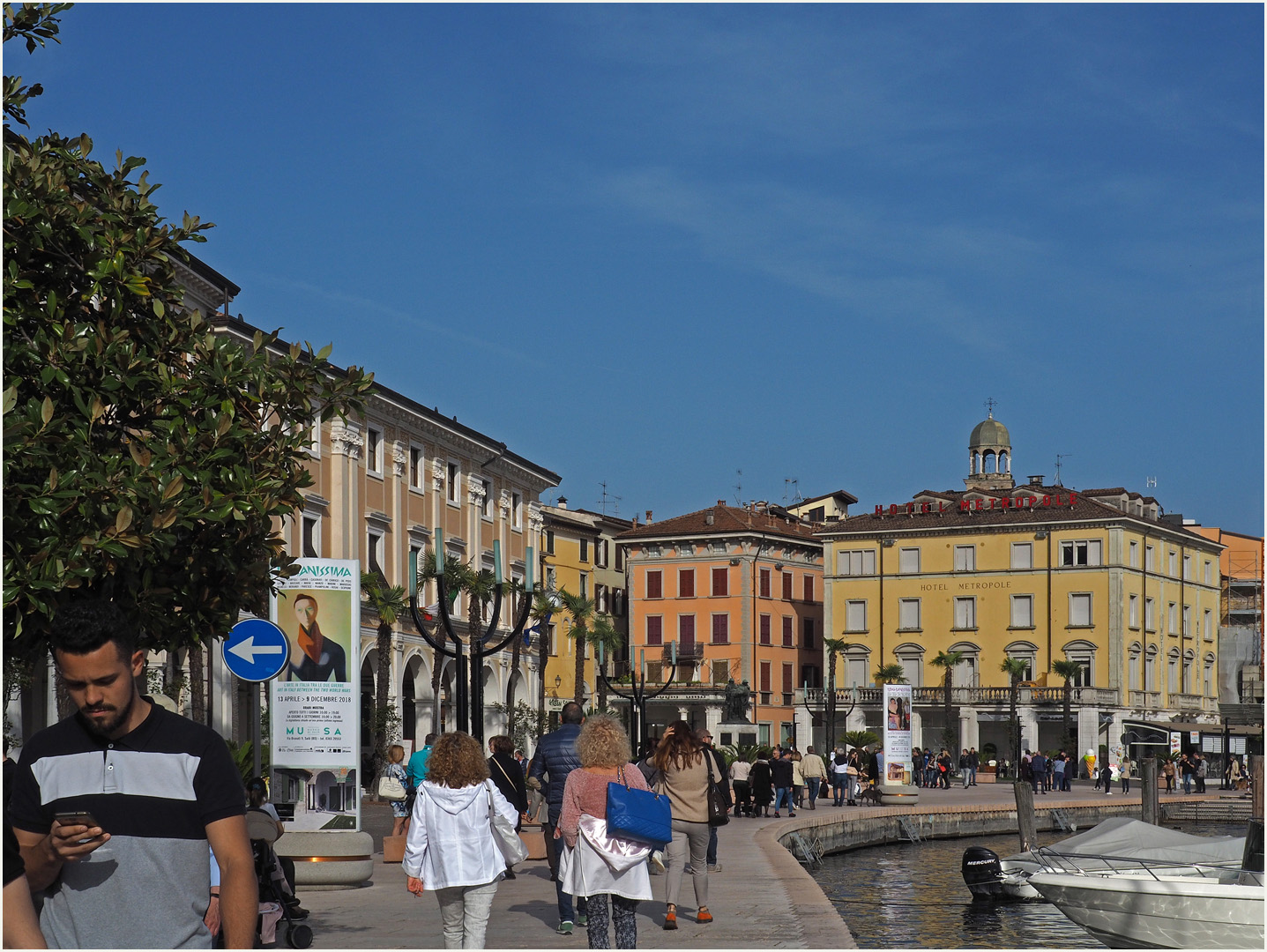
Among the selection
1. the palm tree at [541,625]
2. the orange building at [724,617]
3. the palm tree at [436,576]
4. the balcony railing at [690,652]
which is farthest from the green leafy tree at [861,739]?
the palm tree at [436,576]

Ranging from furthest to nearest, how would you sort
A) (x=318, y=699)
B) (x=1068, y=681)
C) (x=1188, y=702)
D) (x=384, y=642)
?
(x=1188, y=702) → (x=1068, y=681) → (x=384, y=642) → (x=318, y=699)

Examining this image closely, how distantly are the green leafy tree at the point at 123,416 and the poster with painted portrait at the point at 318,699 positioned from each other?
5.36 meters

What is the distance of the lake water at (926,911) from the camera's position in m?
19.0

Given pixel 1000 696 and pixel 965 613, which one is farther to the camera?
pixel 965 613

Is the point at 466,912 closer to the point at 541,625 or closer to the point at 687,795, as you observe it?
the point at 687,795

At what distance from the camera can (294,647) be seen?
54.1ft

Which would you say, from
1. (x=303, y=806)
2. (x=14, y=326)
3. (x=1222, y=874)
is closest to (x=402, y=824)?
(x=303, y=806)

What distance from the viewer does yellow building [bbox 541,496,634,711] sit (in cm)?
7525

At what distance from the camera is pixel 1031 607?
272 ft

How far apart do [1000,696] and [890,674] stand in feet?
17.3

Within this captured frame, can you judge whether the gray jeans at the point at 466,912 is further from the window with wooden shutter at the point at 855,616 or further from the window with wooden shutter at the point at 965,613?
the window with wooden shutter at the point at 855,616

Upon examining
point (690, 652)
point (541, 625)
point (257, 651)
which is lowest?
point (690, 652)

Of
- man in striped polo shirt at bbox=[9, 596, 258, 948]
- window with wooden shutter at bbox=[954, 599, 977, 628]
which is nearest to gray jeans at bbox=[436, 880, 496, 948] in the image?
man in striped polo shirt at bbox=[9, 596, 258, 948]

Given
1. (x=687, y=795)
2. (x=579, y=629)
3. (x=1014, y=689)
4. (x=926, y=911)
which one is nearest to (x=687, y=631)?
(x=1014, y=689)
